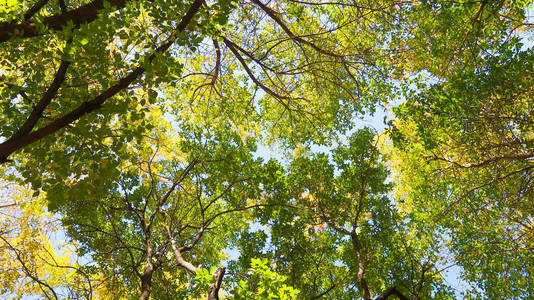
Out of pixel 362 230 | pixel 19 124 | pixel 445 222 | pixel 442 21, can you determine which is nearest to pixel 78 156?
pixel 19 124

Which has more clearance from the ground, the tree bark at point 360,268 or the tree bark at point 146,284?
the tree bark at point 360,268

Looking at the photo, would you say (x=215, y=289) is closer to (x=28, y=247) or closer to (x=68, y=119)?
(x=68, y=119)

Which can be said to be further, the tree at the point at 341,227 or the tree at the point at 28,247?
the tree at the point at 28,247

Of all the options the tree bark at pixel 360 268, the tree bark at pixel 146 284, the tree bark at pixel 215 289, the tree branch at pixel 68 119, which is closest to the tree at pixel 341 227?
the tree bark at pixel 360 268

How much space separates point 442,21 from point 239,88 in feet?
20.0

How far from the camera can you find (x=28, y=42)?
4.93m

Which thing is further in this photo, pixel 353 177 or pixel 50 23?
pixel 353 177

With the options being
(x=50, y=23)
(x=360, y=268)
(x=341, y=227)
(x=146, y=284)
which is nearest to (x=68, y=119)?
(x=50, y=23)

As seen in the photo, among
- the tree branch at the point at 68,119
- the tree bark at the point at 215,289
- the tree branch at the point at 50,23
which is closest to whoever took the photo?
the tree branch at the point at 68,119

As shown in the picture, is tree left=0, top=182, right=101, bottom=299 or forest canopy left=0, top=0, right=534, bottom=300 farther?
tree left=0, top=182, right=101, bottom=299

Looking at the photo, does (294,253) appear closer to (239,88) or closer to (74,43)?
(239,88)

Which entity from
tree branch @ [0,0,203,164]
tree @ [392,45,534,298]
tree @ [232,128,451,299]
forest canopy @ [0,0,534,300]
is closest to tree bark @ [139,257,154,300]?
forest canopy @ [0,0,534,300]

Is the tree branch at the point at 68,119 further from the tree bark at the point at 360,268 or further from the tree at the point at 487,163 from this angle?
the tree at the point at 487,163

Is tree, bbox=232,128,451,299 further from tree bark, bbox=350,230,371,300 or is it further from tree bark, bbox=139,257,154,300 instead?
tree bark, bbox=139,257,154,300
